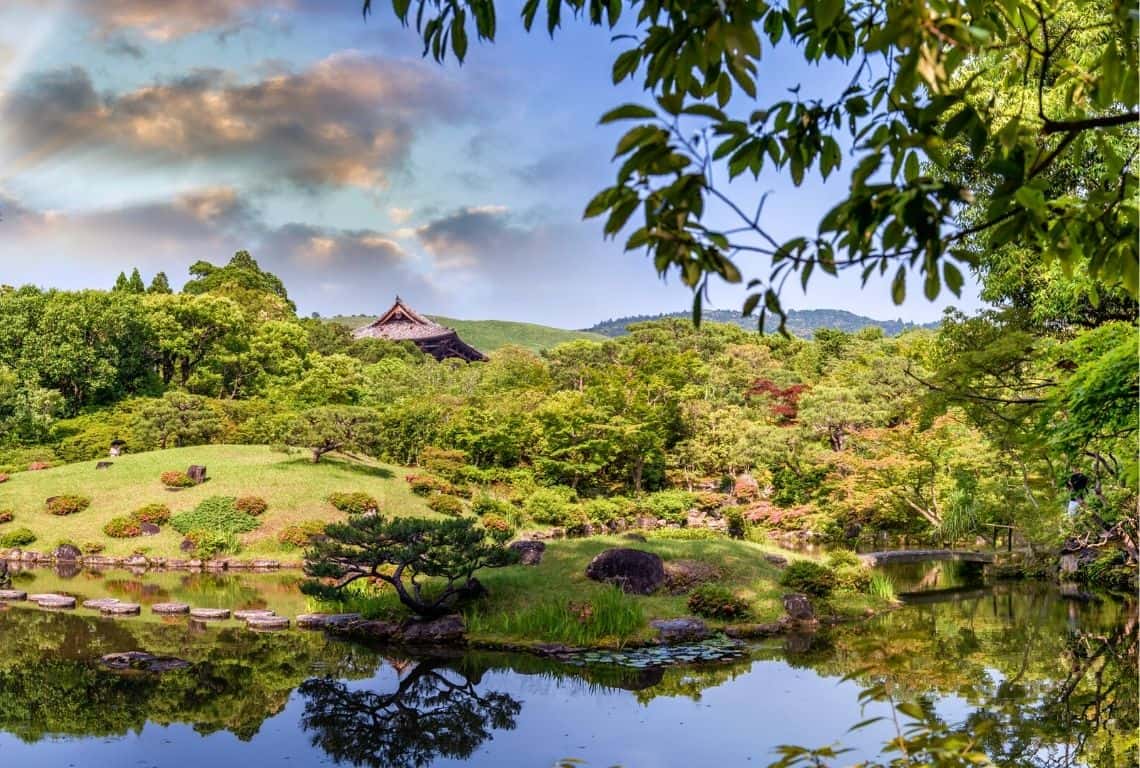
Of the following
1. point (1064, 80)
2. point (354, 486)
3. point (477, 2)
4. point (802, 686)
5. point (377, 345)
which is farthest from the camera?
point (377, 345)

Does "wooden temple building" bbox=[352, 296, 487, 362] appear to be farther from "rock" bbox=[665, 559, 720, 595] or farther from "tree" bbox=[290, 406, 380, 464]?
"rock" bbox=[665, 559, 720, 595]

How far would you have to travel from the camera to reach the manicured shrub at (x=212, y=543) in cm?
1894

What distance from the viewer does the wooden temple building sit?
53156 millimetres

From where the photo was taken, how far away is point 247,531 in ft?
65.4

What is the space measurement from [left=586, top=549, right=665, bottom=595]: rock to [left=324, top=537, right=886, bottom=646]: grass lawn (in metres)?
0.20

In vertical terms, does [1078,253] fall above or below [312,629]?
above

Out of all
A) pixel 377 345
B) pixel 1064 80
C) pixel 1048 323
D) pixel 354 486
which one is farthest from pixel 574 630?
pixel 377 345

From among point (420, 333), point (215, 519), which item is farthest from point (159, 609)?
point (420, 333)

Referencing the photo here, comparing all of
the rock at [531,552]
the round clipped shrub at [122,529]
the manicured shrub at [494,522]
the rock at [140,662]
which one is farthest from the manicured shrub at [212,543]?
the rock at [140,662]

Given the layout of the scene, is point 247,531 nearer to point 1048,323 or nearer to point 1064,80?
point 1048,323

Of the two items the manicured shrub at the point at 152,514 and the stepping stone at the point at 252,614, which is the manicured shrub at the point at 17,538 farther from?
the stepping stone at the point at 252,614

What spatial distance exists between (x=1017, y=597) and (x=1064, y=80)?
13563mm

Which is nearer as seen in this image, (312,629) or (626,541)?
(312,629)

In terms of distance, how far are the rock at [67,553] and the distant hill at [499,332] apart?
246 feet
